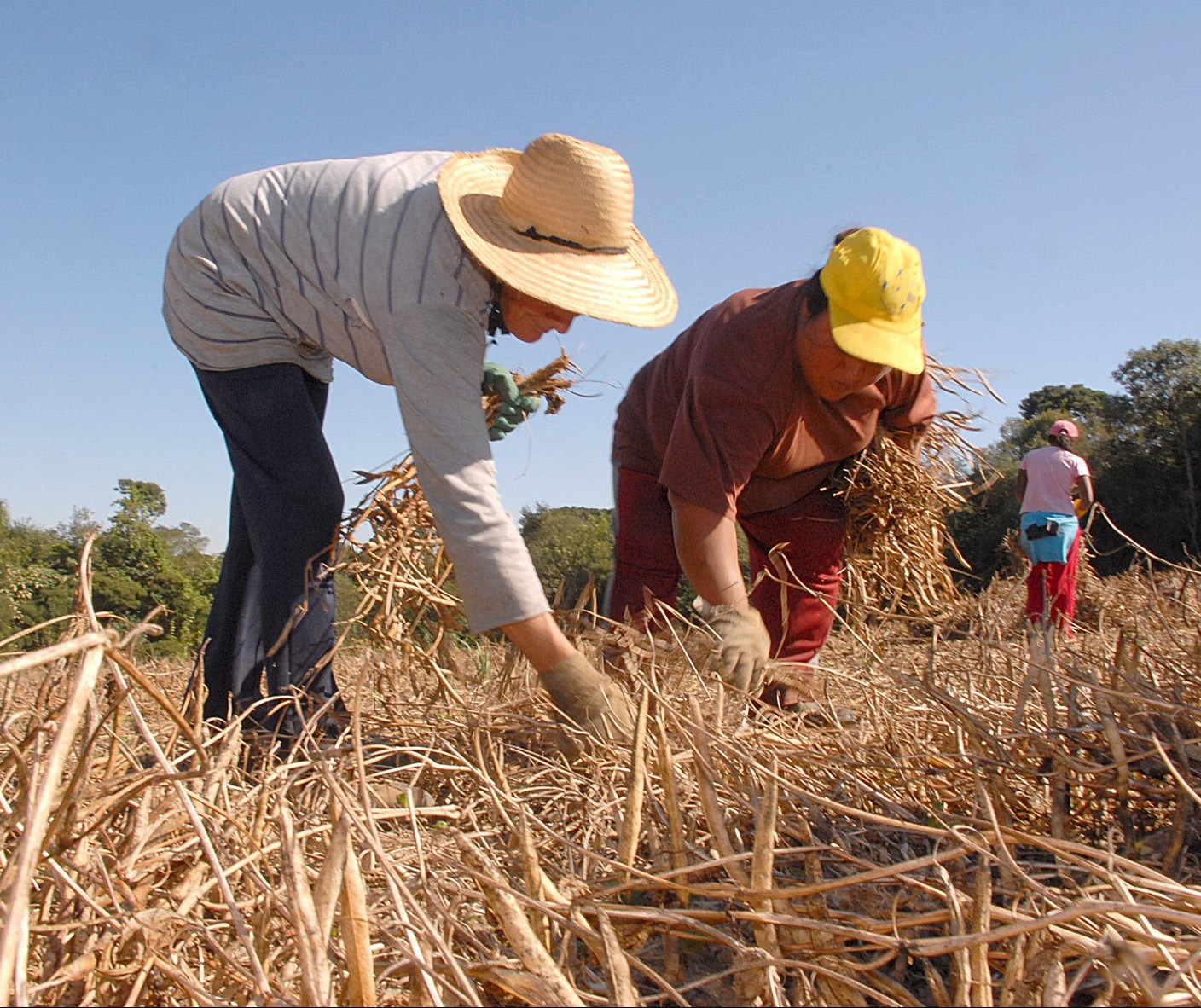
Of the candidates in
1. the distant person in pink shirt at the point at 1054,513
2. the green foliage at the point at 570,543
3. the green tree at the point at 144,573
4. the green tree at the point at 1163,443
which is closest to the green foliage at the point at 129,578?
the green tree at the point at 144,573

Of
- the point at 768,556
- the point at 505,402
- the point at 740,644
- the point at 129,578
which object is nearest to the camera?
the point at 740,644

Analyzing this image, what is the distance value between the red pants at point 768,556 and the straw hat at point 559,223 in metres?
0.83

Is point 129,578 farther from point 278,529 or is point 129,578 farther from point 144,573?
point 278,529

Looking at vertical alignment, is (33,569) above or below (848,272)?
below

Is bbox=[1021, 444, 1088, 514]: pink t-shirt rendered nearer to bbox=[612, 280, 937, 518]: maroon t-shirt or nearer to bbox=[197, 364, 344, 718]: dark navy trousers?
bbox=[612, 280, 937, 518]: maroon t-shirt

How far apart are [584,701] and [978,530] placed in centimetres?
1340

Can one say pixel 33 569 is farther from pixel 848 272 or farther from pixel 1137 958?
pixel 1137 958

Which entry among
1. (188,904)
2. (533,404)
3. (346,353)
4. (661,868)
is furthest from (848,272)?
(188,904)

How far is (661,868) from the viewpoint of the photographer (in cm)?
116

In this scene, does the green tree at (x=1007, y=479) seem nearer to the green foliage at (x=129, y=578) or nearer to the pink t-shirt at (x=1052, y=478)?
the pink t-shirt at (x=1052, y=478)

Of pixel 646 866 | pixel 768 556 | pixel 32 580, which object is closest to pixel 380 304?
pixel 646 866

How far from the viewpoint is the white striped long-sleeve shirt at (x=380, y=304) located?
180 centimetres

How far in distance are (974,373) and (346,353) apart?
1.99 m

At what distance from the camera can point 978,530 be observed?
1412 centimetres
